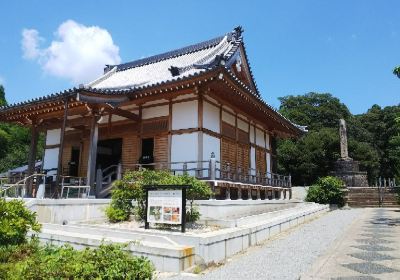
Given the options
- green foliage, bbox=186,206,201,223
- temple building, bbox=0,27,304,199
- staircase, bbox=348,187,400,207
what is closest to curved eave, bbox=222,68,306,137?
temple building, bbox=0,27,304,199

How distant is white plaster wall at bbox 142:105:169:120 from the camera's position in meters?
14.9

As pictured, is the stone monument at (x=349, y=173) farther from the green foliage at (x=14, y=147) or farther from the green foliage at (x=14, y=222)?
the green foliage at (x=14, y=147)

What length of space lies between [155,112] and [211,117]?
2532 mm

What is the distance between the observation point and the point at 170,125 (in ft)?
47.4

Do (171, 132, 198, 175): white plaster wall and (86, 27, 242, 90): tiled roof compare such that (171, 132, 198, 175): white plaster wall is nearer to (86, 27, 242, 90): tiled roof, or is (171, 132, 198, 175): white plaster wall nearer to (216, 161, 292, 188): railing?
(216, 161, 292, 188): railing

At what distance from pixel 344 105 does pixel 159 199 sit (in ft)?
212

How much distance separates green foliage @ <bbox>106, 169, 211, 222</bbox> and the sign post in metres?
0.95

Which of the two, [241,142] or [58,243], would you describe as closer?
[58,243]

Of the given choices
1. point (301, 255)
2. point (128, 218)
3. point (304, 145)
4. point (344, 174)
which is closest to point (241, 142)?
point (128, 218)

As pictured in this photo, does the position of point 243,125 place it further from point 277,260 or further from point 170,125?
point 277,260

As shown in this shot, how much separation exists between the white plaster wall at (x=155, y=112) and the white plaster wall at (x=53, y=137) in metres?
5.82

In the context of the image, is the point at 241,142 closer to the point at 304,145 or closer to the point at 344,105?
the point at 304,145

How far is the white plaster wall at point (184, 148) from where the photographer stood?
13.7 meters

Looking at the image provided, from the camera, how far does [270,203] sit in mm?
15789
